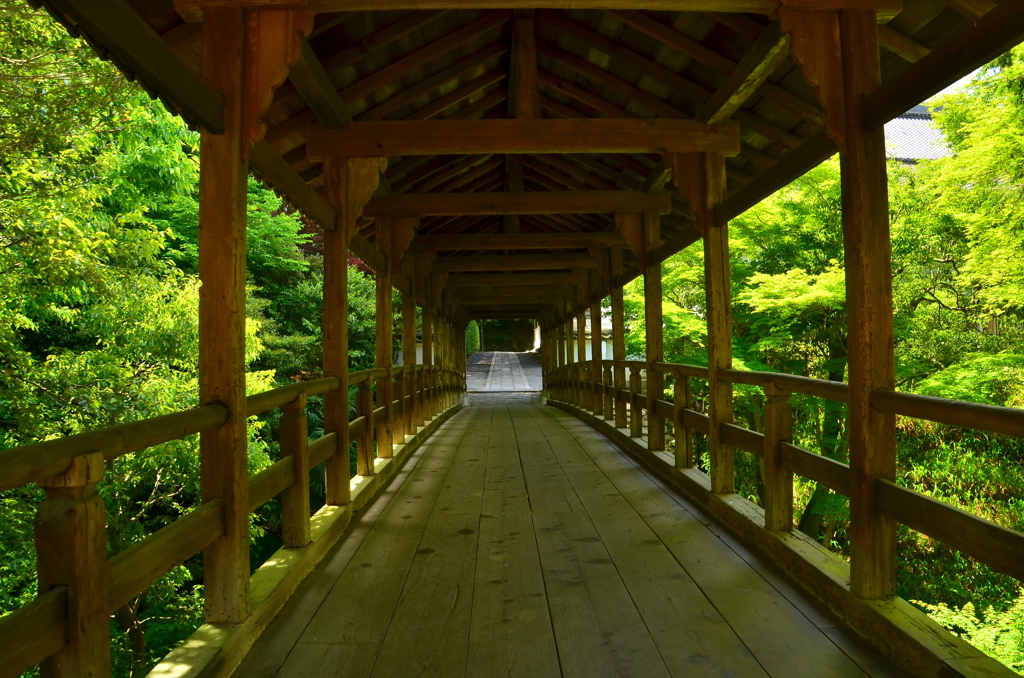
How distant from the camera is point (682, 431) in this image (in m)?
5.21

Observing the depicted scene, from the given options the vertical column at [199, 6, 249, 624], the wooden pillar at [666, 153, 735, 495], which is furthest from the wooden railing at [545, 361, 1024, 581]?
the vertical column at [199, 6, 249, 624]

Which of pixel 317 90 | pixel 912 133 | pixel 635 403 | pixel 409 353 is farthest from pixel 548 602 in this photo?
pixel 912 133

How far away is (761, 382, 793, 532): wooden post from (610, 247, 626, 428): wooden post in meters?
4.72

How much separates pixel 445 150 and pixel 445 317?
10191mm

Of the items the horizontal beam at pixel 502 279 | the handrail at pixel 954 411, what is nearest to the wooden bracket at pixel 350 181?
the handrail at pixel 954 411

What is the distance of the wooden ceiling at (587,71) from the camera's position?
3.08 metres

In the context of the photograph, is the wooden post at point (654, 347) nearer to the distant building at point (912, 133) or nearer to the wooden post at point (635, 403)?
the wooden post at point (635, 403)

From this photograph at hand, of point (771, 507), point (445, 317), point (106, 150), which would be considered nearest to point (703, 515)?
point (771, 507)

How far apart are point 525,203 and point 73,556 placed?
6144 millimetres

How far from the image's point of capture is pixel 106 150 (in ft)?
21.1

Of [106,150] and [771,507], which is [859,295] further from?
[106,150]

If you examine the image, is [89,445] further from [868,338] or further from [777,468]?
[777,468]

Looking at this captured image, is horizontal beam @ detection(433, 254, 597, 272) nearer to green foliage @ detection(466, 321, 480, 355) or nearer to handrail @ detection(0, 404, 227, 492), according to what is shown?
handrail @ detection(0, 404, 227, 492)

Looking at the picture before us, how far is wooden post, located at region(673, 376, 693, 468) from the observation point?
516 centimetres
